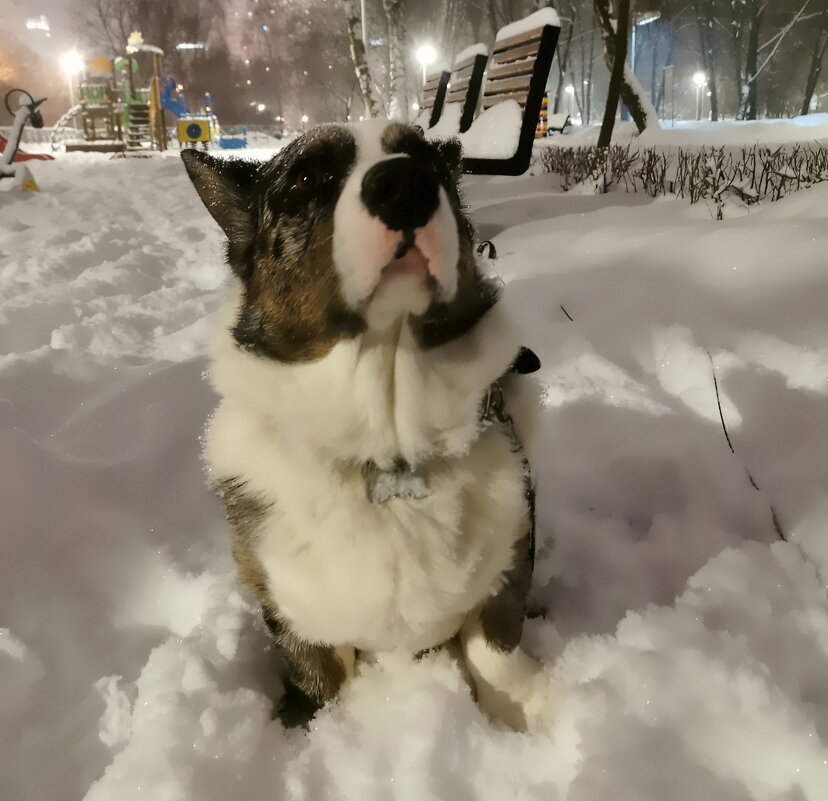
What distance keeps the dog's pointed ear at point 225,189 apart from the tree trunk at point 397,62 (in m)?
9.64

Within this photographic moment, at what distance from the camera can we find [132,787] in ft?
4.24

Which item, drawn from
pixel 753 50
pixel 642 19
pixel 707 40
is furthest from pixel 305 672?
pixel 707 40

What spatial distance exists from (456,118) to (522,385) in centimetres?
577

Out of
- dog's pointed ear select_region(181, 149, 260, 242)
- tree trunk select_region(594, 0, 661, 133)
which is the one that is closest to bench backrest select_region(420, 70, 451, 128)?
tree trunk select_region(594, 0, 661, 133)

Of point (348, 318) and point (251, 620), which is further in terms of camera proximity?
point (251, 620)

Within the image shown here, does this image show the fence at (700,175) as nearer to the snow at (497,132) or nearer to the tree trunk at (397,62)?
the snow at (497,132)

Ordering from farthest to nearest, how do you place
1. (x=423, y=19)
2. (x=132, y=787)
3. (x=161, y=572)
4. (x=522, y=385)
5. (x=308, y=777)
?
(x=423, y=19), (x=161, y=572), (x=522, y=385), (x=308, y=777), (x=132, y=787)

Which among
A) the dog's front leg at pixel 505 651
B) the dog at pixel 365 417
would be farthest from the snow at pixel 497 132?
the dog's front leg at pixel 505 651

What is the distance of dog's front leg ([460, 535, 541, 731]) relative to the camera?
156 centimetres

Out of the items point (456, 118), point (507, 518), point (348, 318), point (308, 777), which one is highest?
point (456, 118)

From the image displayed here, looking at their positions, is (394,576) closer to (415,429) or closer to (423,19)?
(415,429)

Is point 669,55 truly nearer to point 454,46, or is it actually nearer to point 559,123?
point 454,46

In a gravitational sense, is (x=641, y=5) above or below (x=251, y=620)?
above

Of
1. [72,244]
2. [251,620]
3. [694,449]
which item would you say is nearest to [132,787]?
[251,620]
